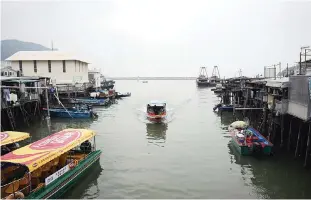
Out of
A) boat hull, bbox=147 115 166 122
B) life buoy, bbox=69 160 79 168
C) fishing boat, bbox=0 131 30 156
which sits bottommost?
life buoy, bbox=69 160 79 168

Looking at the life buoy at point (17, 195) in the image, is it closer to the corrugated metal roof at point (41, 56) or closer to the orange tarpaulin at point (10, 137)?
the orange tarpaulin at point (10, 137)

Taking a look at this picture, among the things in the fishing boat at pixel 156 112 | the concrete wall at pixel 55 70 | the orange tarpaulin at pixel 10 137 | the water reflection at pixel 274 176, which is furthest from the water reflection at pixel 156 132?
the concrete wall at pixel 55 70

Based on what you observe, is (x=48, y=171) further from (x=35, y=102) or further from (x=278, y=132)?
(x=35, y=102)

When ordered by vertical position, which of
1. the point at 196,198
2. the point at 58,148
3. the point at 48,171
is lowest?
the point at 196,198

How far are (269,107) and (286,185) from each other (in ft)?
30.9

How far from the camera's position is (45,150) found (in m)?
13.8

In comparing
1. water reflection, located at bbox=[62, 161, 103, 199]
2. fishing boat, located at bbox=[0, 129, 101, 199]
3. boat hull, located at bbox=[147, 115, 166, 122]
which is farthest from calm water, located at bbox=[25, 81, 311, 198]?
boat hull, located at bbox=[147, 115, 166, 122]

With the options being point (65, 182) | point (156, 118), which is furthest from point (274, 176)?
point (156, 118)

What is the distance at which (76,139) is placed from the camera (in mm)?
16062

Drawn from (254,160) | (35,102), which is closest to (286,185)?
(254,160)

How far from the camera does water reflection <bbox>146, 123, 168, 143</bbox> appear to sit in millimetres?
26188

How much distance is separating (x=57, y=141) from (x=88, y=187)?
10.3 ft

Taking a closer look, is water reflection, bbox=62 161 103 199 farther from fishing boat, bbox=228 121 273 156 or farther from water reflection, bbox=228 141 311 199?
fishing boat, bbox=228 121 273 156

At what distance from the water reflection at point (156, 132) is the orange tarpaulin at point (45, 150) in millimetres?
9334
